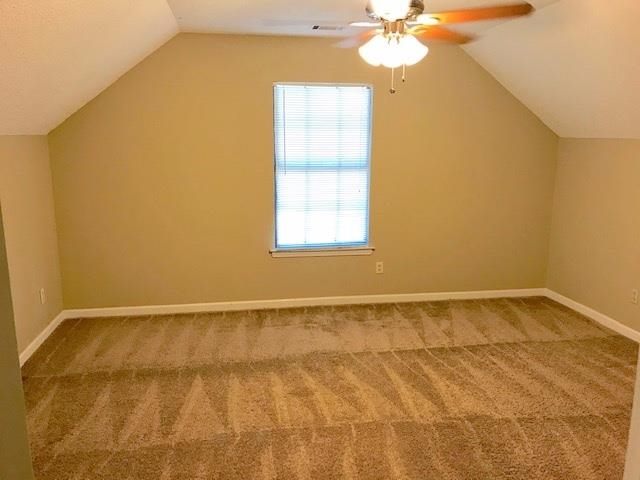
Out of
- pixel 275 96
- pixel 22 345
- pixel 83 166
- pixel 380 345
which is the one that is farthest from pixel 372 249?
pixel 22 345

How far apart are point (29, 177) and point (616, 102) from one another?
4286 mm

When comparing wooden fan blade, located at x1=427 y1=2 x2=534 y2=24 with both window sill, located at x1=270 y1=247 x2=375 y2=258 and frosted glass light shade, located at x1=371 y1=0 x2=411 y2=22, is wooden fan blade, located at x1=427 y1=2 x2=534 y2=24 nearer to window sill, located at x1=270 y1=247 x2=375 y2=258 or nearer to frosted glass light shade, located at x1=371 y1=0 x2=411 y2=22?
frosted glass light shade, located at x1=371 y1=0 x2=411 y2=22

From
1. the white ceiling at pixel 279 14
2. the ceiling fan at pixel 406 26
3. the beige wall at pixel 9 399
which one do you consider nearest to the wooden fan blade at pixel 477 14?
the ceiling fan at pixel 406 26

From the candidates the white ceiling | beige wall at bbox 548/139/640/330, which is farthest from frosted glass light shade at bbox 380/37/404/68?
beige wall at bbox 548/139/640/330

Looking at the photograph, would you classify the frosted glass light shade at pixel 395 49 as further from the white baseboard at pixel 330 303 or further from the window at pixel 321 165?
the white baseboard at pixel 330 303

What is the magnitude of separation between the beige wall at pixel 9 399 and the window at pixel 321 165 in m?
3.38

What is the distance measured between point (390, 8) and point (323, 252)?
2.62 meters

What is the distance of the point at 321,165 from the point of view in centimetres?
438

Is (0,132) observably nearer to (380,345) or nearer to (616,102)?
(380,345)

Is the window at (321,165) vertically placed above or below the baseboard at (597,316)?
above

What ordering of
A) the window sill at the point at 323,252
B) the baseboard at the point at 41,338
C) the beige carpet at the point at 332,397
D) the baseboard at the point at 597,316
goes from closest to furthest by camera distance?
the beige carpet at the point at 332,397
the baseboard at the point at 41,338
the baseboard at the point at 597,316
the window sill at the point at 323,252

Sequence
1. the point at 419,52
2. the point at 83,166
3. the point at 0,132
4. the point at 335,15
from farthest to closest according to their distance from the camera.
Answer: the point at 83,166
the point at 335,15
the point at 0,132
the point at 419,52

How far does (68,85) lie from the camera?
325 centimetres

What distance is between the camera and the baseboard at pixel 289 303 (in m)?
4.31
